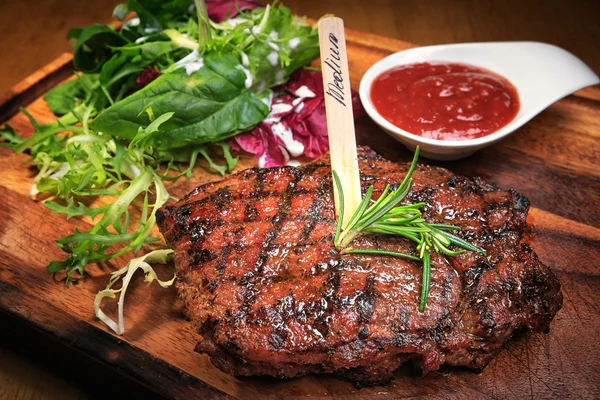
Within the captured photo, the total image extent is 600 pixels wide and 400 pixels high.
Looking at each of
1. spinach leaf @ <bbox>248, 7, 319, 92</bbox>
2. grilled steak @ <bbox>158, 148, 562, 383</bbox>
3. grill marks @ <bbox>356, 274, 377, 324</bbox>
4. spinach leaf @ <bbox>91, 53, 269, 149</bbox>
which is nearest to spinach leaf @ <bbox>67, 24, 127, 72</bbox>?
spinach leaf @ <bbox>91, 53, 269, 149</bbox>

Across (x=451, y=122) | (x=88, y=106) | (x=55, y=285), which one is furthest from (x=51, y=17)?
(x=451, y=122)

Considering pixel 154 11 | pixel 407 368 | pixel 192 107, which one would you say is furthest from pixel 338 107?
pixel 154 11

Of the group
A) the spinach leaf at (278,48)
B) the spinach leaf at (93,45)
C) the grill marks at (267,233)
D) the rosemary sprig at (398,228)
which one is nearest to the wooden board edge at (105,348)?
the grill marks at (267,233)

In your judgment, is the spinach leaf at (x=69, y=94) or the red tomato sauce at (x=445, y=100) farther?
the spinach leaf at (x=69, y=94)

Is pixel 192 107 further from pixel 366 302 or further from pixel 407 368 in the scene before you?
pixel 407 368

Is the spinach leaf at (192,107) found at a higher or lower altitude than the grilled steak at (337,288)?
higher

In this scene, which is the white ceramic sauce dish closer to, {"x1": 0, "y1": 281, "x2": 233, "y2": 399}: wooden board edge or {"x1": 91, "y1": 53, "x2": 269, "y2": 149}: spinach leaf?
{"x1": 91, "y1": 53, "x2": 269, "y2": 149}: spinach leaf

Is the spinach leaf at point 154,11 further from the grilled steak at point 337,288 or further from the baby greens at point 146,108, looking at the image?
the grilled steak at point 337,288
